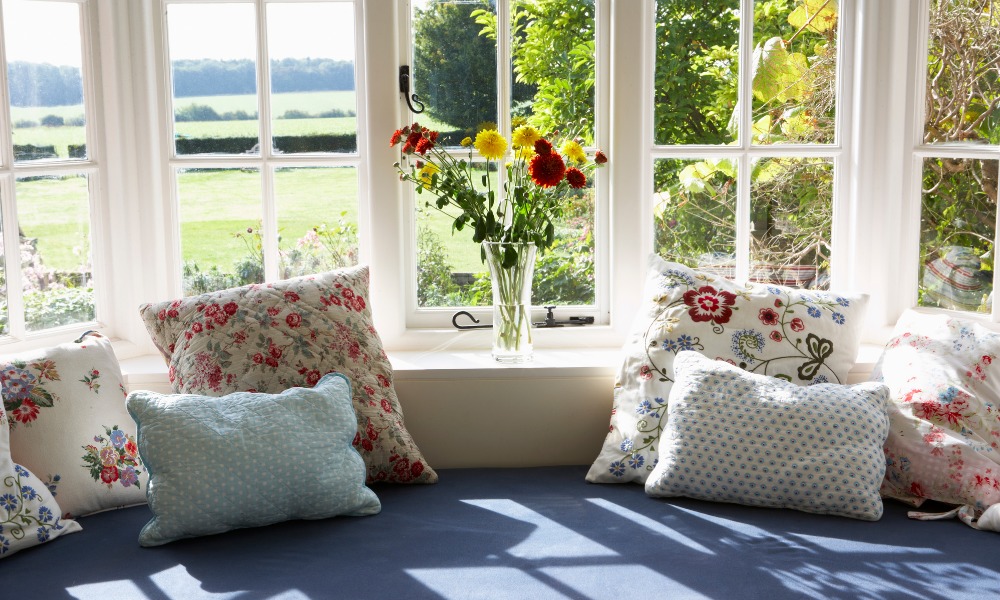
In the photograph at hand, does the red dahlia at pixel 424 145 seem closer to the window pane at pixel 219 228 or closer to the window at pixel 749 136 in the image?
the window pane at pixel 219 228

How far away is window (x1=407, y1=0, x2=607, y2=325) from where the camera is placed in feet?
9.39

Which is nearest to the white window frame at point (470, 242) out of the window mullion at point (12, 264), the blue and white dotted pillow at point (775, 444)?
the blue and white dotted pillow at point (775, 444)

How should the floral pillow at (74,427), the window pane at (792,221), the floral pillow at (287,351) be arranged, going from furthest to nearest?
the window pane at (792,221) → the floral pillow at (287,351) → the floral pillow at (74,427)

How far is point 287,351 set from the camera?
97.4 inches

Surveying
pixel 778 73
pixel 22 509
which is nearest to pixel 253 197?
pixel 22 509

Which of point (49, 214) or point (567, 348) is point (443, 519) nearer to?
point (567, 348)

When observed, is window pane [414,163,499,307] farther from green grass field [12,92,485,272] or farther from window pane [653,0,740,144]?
window pane [653,0,740,144]

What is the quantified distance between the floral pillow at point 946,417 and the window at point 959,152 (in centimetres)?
33

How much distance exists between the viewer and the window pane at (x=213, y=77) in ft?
9.30

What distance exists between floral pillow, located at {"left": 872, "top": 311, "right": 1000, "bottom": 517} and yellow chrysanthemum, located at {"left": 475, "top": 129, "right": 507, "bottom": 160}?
1129mm

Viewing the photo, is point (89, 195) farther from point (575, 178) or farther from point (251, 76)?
point (575, 178)

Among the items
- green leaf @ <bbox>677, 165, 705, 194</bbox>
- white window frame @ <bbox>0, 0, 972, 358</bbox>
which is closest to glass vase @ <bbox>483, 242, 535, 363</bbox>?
white window frame @ <bbox>0, 0, 972, 358</bbox>

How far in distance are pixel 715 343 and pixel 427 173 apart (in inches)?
35.2

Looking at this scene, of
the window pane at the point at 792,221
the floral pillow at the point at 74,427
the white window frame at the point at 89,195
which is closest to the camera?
the floral pillow at the point at 74,427
